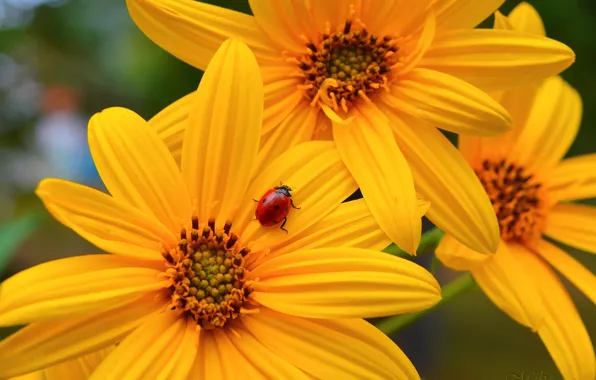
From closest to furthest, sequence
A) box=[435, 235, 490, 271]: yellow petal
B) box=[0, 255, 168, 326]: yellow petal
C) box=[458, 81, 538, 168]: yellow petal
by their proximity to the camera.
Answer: box=[0, 255, 168, 326]: yellow petal, box=[435, 235, 490, 271]: yellow petal, box=[458, 81, 538, 168]: yellow petal

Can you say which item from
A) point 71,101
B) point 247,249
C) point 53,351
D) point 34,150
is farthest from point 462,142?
point 71,101

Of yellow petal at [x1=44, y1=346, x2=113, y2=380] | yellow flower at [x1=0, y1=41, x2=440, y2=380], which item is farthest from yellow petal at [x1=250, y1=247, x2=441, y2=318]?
yellow petal at [x1=44, y1=346, x2=113, y2=380]

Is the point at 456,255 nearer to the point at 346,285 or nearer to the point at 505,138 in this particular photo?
the point at 346,285

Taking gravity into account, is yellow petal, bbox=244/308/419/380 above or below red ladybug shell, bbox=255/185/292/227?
below

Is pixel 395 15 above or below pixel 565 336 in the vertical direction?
above

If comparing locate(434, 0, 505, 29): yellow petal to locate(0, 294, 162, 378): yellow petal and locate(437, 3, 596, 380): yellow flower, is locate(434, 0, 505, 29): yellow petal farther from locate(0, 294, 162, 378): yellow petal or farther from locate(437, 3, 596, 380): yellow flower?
locate(0, 294, 162, 378): yellow petal

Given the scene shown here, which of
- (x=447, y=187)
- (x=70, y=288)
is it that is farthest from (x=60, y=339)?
(x=447, y=187)

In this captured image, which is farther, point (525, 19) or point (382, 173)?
point (525, 19)
